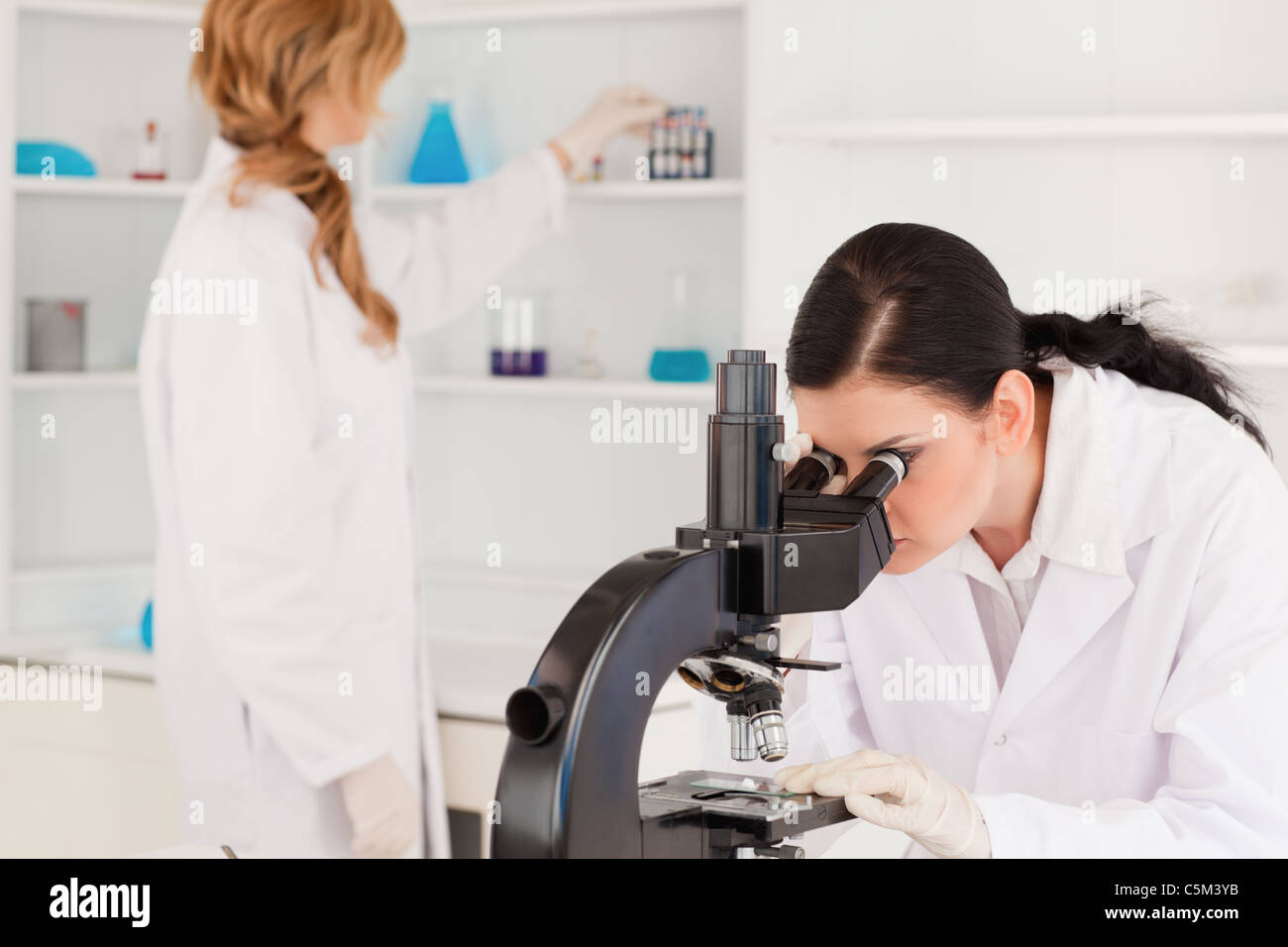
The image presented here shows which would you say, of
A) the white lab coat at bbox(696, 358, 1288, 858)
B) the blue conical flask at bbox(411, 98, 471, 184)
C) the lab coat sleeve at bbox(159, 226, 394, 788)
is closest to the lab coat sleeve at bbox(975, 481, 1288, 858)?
the white lab coat at bbox(696, 358, 1288, 858)

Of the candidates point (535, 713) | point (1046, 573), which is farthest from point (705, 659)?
point (1046, 573)

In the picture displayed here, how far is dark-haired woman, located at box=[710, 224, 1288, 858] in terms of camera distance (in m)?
1.02

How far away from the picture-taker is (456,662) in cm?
256

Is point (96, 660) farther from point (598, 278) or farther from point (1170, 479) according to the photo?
point (1170, 479)

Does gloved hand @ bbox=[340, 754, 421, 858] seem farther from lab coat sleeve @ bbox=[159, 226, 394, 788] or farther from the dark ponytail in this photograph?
the dark ponytail

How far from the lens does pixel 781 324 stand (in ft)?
7.69

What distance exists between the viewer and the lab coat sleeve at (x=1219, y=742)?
37.1 inches

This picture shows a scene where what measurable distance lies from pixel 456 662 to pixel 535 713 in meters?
1.92

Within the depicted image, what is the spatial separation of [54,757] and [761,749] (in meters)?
2.15

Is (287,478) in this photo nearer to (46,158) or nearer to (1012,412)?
(1012,412)

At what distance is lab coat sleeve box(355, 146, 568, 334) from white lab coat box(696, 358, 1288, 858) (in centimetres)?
139

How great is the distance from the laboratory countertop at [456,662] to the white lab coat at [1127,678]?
0.80 m

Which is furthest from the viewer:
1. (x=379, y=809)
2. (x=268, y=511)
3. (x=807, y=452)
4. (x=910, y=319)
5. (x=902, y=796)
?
(x=379, y=809)

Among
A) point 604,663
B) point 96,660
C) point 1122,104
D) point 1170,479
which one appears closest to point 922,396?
point 1170,479
